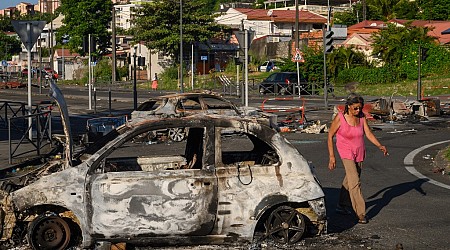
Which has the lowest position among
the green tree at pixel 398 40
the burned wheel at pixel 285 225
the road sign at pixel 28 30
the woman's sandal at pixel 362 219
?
the woman's sandal at pixel 362 219

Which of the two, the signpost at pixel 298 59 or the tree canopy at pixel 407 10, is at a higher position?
the tree canopy at pixel 407 10

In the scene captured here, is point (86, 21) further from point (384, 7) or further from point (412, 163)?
point (412, 163)

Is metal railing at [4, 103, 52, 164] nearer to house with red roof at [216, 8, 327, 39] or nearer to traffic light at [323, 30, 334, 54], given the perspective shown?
traffic light at [323, 30, 334, 54]

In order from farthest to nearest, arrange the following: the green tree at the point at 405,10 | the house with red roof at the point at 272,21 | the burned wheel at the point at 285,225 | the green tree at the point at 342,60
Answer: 1. the house with red roof at the point at 272,21
2. the green tree at the point at 405,10
3. the green tree at the point at 342,60
4. the burned wheel at the point at 285,225

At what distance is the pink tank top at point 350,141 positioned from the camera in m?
9.03

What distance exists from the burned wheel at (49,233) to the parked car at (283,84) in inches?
1451

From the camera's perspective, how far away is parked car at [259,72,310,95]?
4428 cm

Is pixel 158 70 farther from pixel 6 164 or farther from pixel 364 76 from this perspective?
pixel 6 164

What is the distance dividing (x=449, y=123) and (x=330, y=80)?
2630 cm

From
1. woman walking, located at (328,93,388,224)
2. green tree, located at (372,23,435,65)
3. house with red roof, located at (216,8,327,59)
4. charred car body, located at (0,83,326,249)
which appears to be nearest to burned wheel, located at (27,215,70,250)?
charred car body, located at (0,83,326,249)

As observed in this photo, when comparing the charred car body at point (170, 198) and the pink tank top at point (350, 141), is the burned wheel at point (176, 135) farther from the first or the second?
the charred car body at point (170, 198)

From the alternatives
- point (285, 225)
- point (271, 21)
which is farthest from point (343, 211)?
point (271, 21)

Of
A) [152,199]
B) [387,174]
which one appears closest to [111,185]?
[152,199]

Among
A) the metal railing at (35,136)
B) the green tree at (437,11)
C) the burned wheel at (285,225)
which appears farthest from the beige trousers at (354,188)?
Answer: the green tree at (437,11)
